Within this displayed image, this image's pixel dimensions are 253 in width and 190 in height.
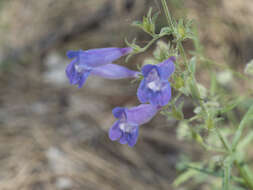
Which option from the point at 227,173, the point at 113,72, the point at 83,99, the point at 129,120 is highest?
the point at 83,99

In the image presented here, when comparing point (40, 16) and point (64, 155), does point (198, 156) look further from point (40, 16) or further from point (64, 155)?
point (40, 16)

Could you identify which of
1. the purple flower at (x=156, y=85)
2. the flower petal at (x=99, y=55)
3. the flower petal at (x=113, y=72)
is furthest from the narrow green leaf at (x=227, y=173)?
the flower petal at (x=99, y=55)

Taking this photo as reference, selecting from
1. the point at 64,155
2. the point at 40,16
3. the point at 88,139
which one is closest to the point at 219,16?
the point at 88,139

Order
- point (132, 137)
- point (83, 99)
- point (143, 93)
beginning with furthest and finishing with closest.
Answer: point (83, 99) → point (132, 137) → point (143, 93)

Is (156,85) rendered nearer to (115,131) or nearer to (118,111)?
(118,111)

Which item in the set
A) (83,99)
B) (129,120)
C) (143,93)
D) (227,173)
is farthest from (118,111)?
(83,99)

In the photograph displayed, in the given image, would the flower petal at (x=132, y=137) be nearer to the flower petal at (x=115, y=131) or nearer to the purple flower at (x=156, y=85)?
the flower petal at (x=115, y=131)
